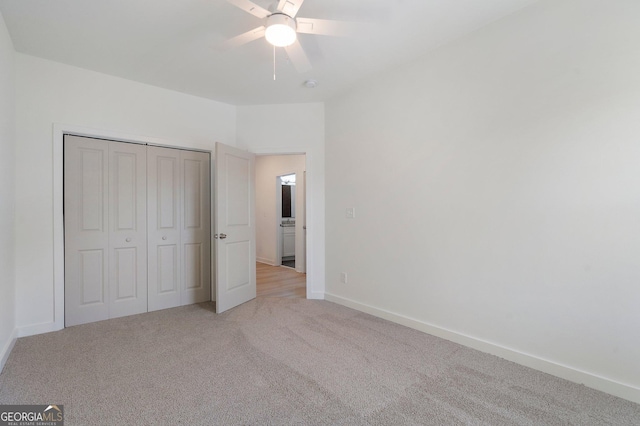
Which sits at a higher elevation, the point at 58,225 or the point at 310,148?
the point at 310,148

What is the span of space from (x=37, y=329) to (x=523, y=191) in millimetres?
4368

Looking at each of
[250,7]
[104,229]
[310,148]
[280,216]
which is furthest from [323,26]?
[280,216]

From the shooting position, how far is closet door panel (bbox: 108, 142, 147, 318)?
3289 millimetres

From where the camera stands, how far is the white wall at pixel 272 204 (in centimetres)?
606

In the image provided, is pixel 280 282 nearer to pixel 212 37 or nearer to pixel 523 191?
pixel 212 37

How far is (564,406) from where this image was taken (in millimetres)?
1764

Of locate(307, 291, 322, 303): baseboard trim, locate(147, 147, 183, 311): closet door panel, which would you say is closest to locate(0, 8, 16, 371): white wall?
locate(147, 147, 183, 311): closet door panel

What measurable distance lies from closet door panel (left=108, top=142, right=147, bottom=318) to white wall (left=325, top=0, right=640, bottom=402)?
2.63 meters

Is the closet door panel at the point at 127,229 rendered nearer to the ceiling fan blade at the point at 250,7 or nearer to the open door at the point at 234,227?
the open door at the point at 234,227

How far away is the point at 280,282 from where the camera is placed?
16.4 ft

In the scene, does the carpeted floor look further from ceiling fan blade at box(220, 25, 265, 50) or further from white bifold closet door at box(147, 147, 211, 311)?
ceiling fan blade at box(220, 25, 265, 50)

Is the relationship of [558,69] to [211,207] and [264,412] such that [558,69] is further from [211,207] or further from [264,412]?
[211,207]

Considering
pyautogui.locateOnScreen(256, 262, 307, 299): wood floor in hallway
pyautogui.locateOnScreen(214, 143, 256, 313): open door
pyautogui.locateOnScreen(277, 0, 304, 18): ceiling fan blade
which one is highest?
pyautogui.locateOnScreen(277, 0, 304, 18): ceiling fan blade

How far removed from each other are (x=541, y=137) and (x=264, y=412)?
2.54 meters
